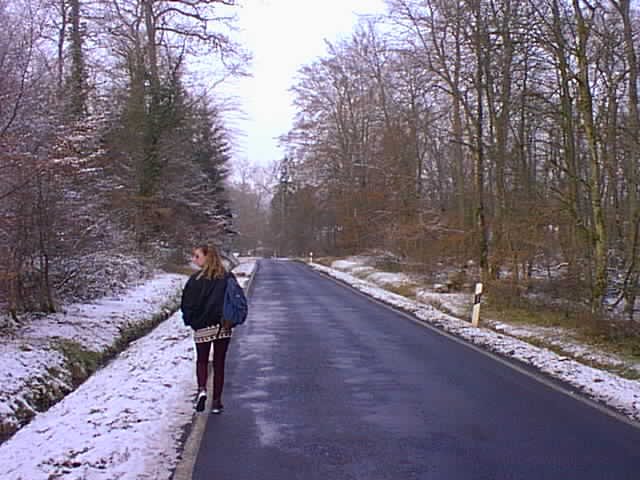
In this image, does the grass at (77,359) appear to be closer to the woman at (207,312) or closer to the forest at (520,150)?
the woman at (207,312)

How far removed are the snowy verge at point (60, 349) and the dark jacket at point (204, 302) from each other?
2330 mm

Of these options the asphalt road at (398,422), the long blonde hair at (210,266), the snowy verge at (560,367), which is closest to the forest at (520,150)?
the snowy verge at (560,367)

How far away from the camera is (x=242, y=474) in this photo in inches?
216

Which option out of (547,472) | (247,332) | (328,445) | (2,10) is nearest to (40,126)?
(2,10)

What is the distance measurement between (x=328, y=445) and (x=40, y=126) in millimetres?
9213

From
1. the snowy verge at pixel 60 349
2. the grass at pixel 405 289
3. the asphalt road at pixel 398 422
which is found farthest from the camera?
the grass at pixel 405 289

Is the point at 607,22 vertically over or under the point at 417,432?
over

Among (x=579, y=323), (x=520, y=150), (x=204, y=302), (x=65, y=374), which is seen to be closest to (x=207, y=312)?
(x=204, y=302)

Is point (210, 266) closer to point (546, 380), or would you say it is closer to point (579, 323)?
point (546, 380)

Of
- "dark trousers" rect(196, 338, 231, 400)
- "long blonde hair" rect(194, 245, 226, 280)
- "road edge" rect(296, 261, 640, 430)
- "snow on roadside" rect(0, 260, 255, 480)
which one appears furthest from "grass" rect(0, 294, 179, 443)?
"road edge" rect(296, 261, 640, 430)

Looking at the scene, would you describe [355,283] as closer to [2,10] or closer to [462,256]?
[462,256]

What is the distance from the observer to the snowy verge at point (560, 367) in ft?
27.0

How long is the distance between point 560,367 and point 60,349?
7.68 metres

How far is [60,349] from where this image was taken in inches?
437
